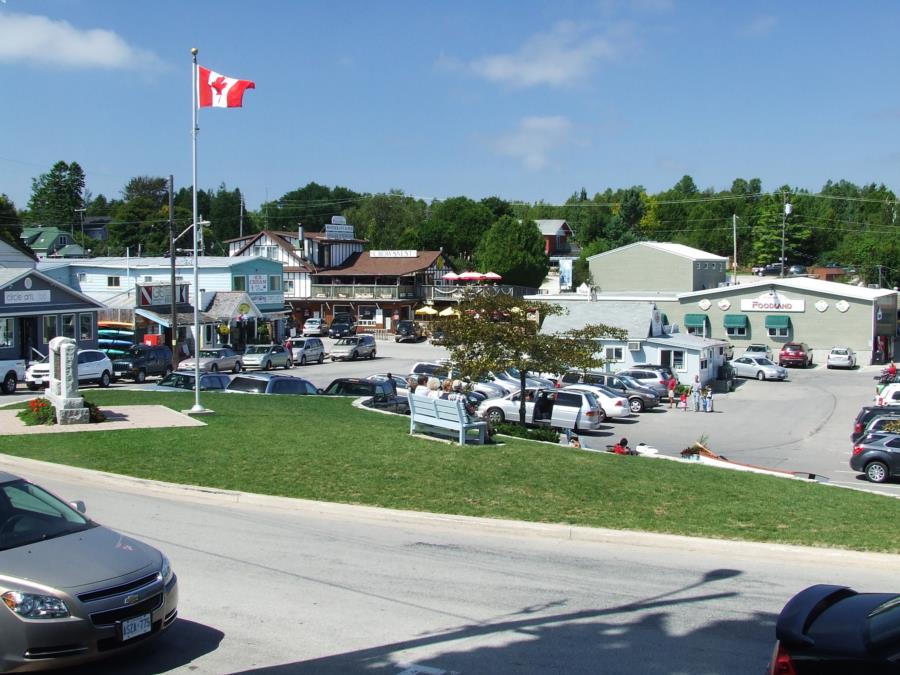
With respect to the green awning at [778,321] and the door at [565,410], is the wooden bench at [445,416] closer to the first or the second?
the door at [565,410]

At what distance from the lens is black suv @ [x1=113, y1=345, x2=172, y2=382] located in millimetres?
42125

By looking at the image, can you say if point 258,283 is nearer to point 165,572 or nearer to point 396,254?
point 396,254

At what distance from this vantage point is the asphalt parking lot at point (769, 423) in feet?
89.7

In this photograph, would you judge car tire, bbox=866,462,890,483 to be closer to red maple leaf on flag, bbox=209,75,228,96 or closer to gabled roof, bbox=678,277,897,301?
red maple leaf on flag, bbox=209,75,228,96

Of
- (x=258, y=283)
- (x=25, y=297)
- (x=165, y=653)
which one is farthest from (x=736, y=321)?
(x=165, y=653)

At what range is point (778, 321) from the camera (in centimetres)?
6297

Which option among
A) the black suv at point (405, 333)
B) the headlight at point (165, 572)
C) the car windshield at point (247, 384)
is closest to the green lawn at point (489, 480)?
the headlight at point (165, 572)

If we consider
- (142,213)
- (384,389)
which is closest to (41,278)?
(384,389)

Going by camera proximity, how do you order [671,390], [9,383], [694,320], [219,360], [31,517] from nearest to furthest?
[31,517], [9,383], [671,390], [219,360], [694,320]

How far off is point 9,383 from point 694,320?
1816 inches

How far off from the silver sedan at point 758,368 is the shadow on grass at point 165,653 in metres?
48.0

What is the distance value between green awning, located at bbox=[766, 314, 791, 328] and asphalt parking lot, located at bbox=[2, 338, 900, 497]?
7.03 metres

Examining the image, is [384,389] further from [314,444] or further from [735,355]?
[735,355]

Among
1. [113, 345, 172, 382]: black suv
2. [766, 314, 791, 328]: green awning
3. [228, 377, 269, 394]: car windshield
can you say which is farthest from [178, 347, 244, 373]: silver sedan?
[766, 314, 791, 328]: green awning
